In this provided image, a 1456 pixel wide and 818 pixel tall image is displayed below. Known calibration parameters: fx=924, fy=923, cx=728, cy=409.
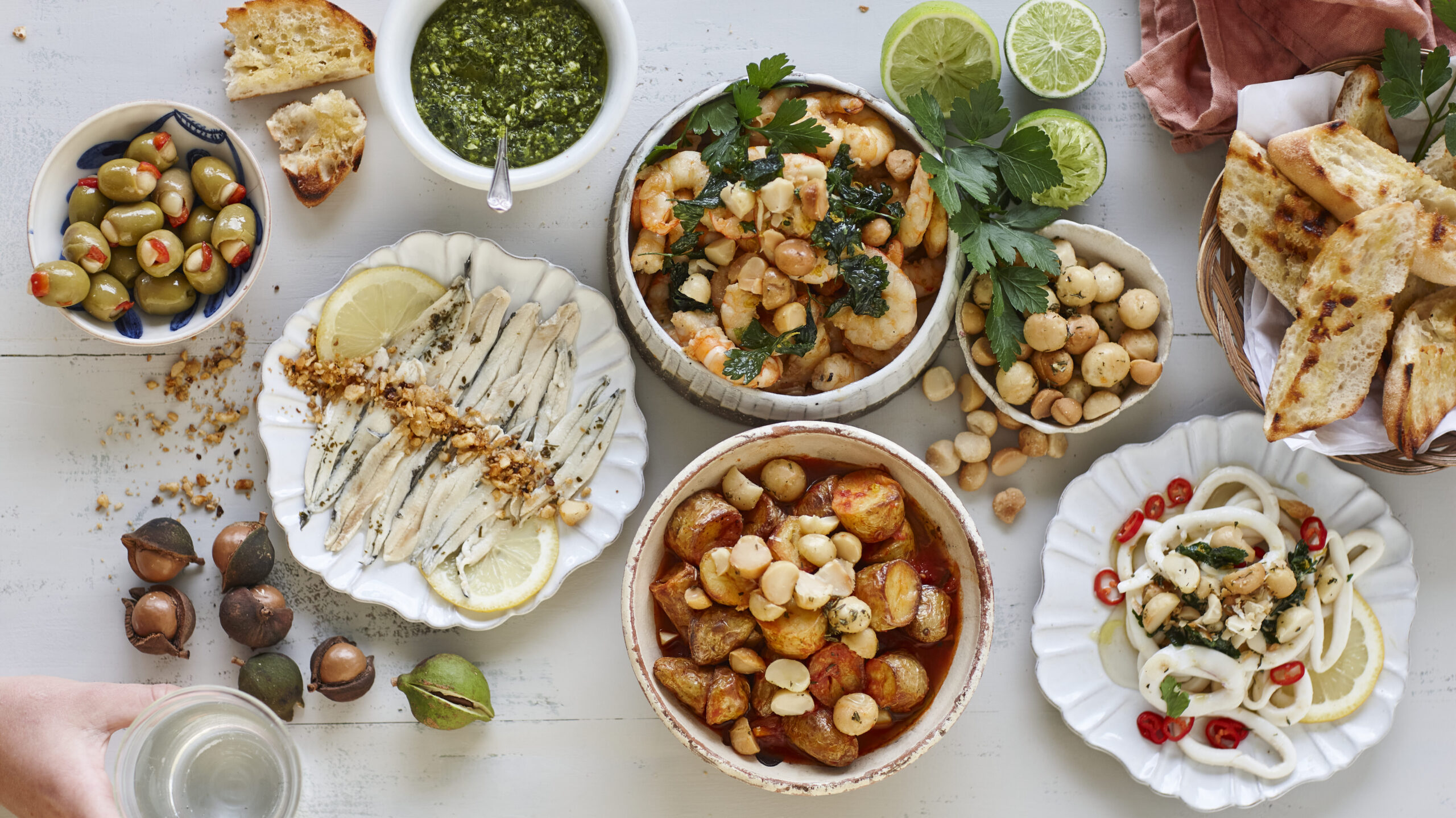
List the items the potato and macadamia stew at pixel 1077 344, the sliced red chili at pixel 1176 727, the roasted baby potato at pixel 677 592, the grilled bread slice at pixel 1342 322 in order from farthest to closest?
the sliced red chili at pixel 1176 727 < the potato and macadamia stew at pixel 1077 344 < the roasted baby potato at pixel 677 592 < the grilled bread slice at pixel 1342 322

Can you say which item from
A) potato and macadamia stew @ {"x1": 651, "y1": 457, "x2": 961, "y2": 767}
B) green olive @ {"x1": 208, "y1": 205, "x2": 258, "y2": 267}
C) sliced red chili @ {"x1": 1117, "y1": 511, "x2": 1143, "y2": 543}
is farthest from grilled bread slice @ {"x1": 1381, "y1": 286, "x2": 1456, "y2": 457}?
green olive @ {"x1": 208, "y1": 205, "x2": 258, "y2": 267}

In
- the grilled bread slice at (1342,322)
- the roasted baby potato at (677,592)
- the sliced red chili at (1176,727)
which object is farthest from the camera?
the sliced red chili at (1176,727)

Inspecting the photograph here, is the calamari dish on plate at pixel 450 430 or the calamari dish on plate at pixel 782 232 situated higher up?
the calamari dish on plate at pixel 782 232

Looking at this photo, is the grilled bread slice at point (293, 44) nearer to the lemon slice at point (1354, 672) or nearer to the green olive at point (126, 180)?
the green olive at point (126, 180)

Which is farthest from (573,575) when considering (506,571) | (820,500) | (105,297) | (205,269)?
(105,297)

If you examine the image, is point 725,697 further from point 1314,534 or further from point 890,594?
point 1314,534

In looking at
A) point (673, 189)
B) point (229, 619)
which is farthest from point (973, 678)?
point (229, 619)

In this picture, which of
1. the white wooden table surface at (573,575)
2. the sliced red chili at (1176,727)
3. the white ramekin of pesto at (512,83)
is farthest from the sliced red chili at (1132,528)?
the white ramekin of pesto at (512,83)
